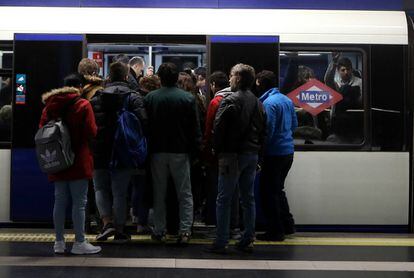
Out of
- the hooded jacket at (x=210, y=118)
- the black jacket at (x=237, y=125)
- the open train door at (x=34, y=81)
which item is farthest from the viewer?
the open train door at (x=34, y=81)

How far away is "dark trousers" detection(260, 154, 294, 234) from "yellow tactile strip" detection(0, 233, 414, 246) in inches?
8.9

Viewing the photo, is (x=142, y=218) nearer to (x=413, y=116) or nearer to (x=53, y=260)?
(x=53, y=260)

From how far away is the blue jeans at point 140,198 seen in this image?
6.37 metres

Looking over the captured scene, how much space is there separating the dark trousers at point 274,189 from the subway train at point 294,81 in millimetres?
348

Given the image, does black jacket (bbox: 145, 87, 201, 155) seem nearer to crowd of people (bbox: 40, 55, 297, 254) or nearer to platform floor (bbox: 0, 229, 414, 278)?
crowd of people (bbox: 40, 55, 297, 254)

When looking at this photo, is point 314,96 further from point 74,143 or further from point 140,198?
point 74,143

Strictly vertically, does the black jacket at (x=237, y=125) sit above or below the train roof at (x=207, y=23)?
below

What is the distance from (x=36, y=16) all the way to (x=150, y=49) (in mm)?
1986

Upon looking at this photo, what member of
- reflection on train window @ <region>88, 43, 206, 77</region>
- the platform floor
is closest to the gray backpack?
the platform floor

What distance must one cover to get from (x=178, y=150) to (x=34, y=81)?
1.85 metres

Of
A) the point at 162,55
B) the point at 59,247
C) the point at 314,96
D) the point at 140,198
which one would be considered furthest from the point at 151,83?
the point at 162,55

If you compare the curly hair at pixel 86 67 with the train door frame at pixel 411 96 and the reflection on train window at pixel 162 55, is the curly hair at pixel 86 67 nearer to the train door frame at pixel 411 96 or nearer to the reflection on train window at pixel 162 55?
the reflection on train window at pixel 162 55

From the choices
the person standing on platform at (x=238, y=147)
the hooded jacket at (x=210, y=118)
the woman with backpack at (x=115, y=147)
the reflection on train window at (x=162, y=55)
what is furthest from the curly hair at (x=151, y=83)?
the reflection on train window at (x=162, y=55)

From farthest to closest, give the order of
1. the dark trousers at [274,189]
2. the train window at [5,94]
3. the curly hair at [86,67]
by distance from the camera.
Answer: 1. the train window at [5,94]
2. the dark trousers at [274,189]
3. the curly hair at [86,67]
